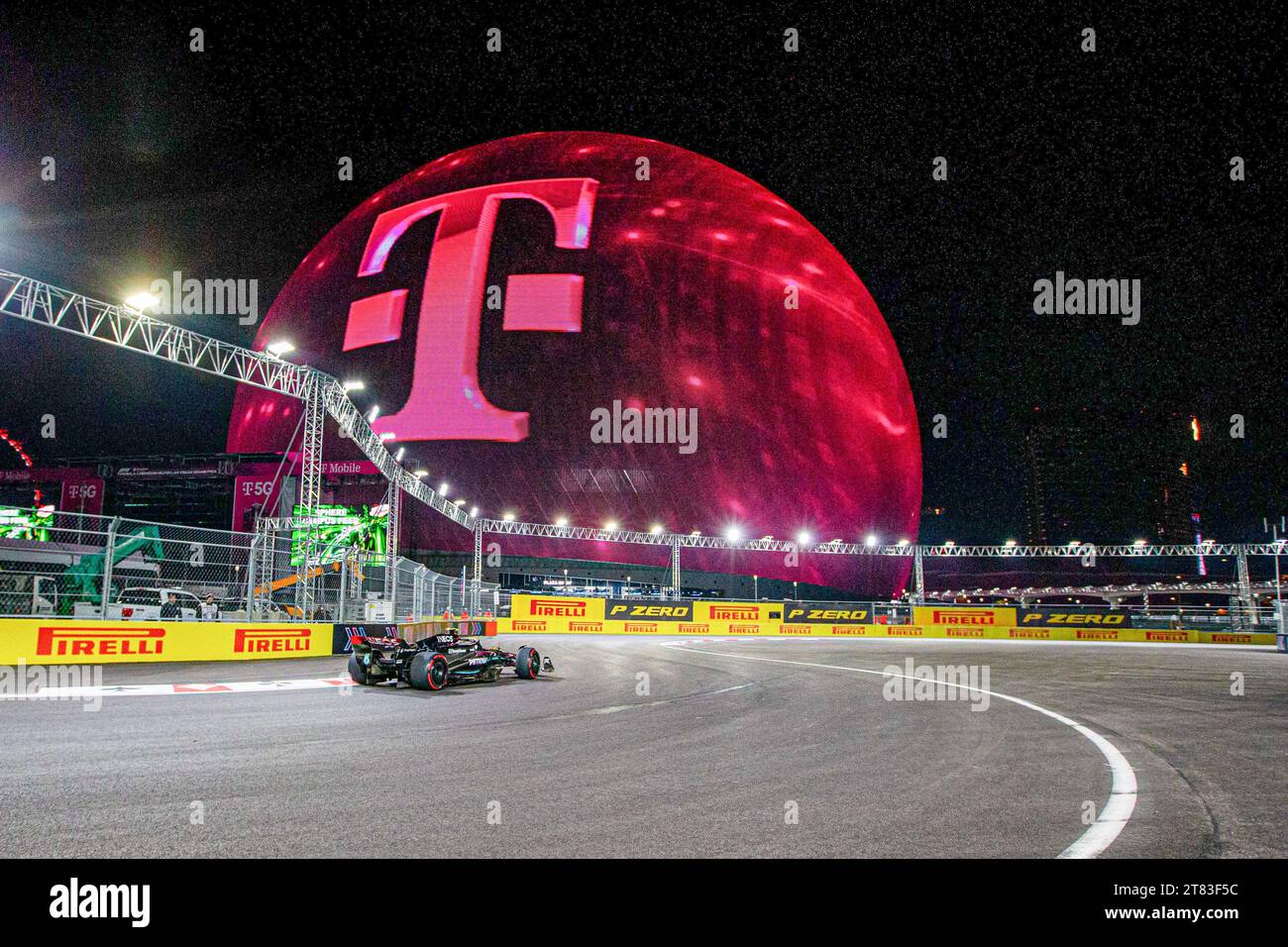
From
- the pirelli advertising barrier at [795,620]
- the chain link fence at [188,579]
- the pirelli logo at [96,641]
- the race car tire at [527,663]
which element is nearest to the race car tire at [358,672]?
the race car tire at [527,663]

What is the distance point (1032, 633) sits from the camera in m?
36.8

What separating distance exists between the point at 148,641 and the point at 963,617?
35.4 metres

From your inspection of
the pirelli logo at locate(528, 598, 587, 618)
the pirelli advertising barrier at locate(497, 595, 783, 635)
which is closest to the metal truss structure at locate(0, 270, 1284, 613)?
the pirelli logo at locate(528, 598, 587, 618)

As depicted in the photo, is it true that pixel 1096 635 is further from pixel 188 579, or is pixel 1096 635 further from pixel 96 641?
pixel 96 641

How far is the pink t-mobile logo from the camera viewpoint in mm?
48344

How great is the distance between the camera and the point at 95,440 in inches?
2190

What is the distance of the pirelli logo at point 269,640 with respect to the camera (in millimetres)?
15477

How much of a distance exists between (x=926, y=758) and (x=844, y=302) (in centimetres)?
5645

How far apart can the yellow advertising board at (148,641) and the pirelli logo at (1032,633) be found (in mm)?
32456

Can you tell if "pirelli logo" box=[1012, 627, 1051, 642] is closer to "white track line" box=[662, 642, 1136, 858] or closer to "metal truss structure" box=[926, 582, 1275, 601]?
"white track line" box=[662, 642, 1136, 858]

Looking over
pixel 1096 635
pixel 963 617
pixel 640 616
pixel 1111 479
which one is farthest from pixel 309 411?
pixel 1111 479

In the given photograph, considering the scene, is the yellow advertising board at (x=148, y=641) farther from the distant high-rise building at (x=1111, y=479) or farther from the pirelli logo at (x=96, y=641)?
the distant high-rise building at (x=1111, y=479)

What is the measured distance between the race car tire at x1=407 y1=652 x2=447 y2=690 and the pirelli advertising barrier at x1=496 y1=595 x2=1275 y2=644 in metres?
25.9
